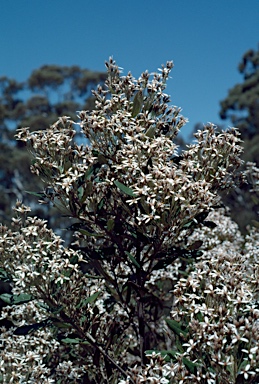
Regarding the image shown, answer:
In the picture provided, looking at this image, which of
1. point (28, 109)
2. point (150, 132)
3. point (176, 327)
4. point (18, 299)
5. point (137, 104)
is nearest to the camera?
point (176, 327)

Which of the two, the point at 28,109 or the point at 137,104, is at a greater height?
the point at 28,109

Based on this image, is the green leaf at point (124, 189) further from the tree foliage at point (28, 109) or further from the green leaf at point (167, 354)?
the tree foliage at point (28, 109)

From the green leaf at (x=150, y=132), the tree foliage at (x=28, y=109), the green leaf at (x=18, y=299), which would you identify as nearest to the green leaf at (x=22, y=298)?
the green leaf at (x=18, y=299)

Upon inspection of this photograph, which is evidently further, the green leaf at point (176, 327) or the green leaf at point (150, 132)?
the green leaf at point (150, 132)

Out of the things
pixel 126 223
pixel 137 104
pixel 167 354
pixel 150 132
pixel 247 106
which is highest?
pixel 247 106

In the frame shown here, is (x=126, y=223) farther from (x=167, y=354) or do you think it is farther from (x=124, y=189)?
(x=167, y=354)

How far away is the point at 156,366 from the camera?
2.43 meters

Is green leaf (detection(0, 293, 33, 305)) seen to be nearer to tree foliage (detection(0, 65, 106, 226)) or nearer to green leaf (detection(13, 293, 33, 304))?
green leaf (detection(13, 293, 33, 304))

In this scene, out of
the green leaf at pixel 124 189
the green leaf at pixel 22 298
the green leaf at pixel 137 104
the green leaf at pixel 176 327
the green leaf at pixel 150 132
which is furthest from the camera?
the green leaf at pixel 137 104

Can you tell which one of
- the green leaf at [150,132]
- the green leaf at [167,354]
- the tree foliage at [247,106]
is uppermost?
the tree foliage at [247,106]

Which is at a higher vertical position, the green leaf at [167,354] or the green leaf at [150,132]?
the green leaf at [150,132]

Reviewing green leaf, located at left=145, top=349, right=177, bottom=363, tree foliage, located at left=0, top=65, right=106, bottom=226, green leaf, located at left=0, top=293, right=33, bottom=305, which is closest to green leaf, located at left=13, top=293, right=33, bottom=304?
green leaf, located at left=0, top=293, right=33, bottom=305

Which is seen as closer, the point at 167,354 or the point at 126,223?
the point at 167,354

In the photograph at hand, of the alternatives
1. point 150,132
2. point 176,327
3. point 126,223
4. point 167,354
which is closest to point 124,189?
point 126,223
